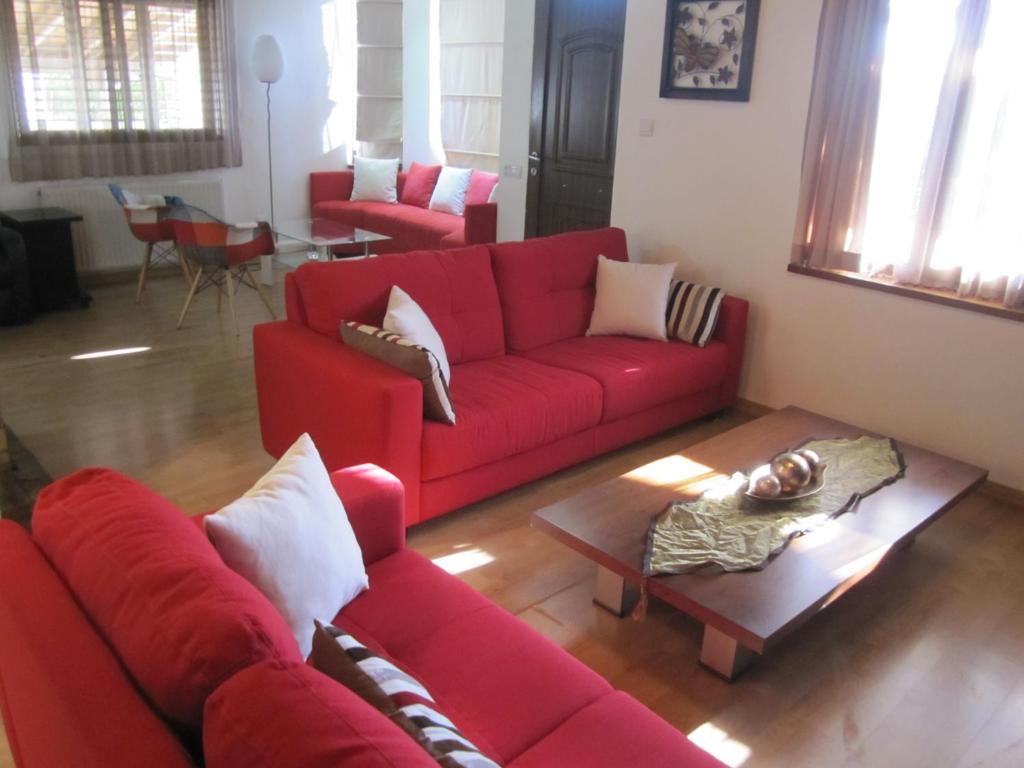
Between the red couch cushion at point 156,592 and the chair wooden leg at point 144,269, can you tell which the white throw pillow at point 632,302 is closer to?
the red couch cushion at point 156,592

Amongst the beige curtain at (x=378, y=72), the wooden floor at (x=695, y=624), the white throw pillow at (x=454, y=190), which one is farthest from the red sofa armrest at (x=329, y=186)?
the wooden floor at (x=695, y=624)

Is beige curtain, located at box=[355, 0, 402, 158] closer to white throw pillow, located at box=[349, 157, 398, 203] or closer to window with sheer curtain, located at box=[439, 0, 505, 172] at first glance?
white throw pillow, located at box=[349, 157, 398, 203]

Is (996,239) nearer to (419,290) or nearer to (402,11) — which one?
(419,290)

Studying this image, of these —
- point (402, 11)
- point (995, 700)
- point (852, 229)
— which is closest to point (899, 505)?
point (995, 700)

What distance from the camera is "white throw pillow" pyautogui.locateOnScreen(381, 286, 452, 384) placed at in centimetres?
302

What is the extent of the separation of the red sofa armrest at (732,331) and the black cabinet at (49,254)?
158 inches

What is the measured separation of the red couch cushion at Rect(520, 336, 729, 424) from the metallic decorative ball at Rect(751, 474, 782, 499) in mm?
889

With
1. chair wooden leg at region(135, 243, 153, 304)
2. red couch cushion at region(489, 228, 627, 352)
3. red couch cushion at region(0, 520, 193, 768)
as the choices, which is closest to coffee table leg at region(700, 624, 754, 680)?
red couch cushion at region(0, 520, 193, 768)

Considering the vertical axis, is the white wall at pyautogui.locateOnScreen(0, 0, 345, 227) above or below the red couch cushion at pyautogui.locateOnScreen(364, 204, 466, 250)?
above

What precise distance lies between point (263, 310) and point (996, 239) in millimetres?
4176

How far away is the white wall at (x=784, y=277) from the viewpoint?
137 inches

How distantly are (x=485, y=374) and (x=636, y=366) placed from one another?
25.9 inches

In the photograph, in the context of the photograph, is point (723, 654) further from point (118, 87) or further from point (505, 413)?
point (118, 87)

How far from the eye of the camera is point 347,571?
176 centimetres
